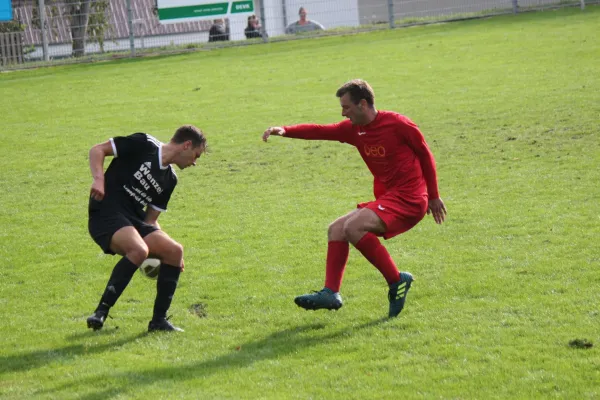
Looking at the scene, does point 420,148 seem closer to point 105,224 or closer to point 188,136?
point 188,136

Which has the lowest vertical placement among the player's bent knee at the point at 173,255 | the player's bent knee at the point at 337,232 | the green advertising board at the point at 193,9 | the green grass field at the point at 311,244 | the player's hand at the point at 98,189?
the green grass field at the point at 311,244

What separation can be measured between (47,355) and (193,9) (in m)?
19.1

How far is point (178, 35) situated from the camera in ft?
88.0

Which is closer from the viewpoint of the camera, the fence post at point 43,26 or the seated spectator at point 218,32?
the fence post at point 43,26

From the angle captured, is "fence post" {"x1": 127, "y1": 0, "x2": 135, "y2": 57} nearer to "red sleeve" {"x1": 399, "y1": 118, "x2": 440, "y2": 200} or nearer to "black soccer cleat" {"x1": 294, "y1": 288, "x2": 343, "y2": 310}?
"red sleeve" {"x1": 399, "y1": 118, "x2": 440, "y2": 200}

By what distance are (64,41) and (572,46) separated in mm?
13027

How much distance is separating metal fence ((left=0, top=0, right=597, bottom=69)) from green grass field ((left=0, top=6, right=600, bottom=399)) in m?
3.48

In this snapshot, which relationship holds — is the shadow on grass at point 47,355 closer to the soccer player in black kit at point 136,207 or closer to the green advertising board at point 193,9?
the soccer player in black kit at point 136,207

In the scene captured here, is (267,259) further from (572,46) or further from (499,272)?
(572,46)

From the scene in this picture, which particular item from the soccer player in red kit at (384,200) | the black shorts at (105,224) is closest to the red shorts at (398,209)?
the soccer player in red kit at (384,200)

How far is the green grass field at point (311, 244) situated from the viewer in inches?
243

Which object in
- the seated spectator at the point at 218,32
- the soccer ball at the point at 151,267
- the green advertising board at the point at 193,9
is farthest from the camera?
the seated spectator at the point at 218,32

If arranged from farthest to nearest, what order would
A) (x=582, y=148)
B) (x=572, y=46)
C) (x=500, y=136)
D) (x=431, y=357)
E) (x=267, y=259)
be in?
(x=572, y=46) → (x=500, y=136) → (x=582, y=148) → (x=267, y=259) → (x=431, y=357)

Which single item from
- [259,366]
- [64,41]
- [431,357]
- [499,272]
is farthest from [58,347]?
[64,41]
